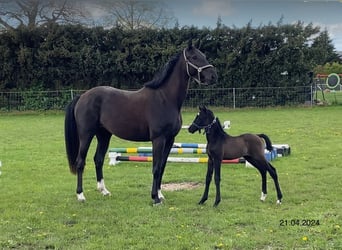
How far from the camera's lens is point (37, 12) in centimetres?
3275

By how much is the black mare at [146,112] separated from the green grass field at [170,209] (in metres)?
0.61

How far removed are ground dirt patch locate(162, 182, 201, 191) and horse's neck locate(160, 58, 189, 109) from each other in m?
1.69

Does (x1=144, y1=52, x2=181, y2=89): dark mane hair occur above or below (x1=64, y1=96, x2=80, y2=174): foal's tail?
above

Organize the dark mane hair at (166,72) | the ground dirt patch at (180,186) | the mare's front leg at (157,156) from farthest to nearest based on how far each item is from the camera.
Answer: the ground dirt patch at (180,186)
the dark mane hair at (166,72)
the mare's front leg at (157,156)

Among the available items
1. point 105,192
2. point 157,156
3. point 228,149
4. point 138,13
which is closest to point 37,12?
point 138,13

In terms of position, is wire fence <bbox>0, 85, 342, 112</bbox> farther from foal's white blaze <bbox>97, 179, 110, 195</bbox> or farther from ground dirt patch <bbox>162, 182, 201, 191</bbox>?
foal's white blaze <bbox>97, 179, 110, 195</bbox>

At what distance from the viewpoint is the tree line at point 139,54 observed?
28.1m

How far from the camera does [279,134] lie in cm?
1585

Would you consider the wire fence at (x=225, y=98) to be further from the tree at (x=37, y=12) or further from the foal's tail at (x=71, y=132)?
the foal's tail at (x=71, y=132)

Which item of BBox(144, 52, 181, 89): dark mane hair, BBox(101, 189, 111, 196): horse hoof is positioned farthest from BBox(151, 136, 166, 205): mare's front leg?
BBox(101, 189, 111, 196): horse hoof

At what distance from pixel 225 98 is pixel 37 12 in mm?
15185

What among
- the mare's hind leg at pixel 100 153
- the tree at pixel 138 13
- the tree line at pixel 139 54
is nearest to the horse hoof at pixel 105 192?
the mare's hind leg at pixel 100 153

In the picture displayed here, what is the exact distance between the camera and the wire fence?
Answer: 27.7m

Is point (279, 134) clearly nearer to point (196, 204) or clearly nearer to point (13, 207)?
point (196, 204)
